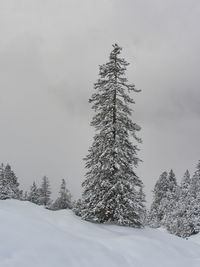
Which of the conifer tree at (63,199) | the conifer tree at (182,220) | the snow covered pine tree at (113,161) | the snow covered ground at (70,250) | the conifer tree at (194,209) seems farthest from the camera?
the conifer tree at (63,199)

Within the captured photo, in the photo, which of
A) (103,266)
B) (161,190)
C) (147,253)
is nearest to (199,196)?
(161,190)

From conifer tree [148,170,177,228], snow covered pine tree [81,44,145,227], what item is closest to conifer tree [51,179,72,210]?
conifer tree [148,170,177,228]

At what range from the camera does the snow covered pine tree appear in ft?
47.7

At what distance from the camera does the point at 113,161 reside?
15.2 metres

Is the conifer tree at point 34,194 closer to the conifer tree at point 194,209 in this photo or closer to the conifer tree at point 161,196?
the conifer tree at point 161,196

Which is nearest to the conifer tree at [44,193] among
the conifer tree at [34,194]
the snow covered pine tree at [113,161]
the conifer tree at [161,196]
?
the conifer tree at [34,194]

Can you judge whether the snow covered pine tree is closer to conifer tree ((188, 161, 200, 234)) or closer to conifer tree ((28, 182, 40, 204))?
conifer tree ((188, 161, 200, 234))

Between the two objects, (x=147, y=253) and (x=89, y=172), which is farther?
(x=89, y=172)

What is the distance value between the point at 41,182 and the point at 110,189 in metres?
48.3

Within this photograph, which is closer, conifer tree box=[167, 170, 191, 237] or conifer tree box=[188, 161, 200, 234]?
conifer tree box=[188, 161, 200, 234]

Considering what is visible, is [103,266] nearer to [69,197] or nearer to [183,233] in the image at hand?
[183,233]

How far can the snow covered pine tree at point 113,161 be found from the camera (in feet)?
47.7

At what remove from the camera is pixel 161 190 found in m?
60.1

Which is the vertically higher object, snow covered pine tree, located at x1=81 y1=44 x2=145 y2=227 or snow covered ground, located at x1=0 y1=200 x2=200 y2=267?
snow covered pine tree, located at x1=81 y1=44 x2=145 y2=227
